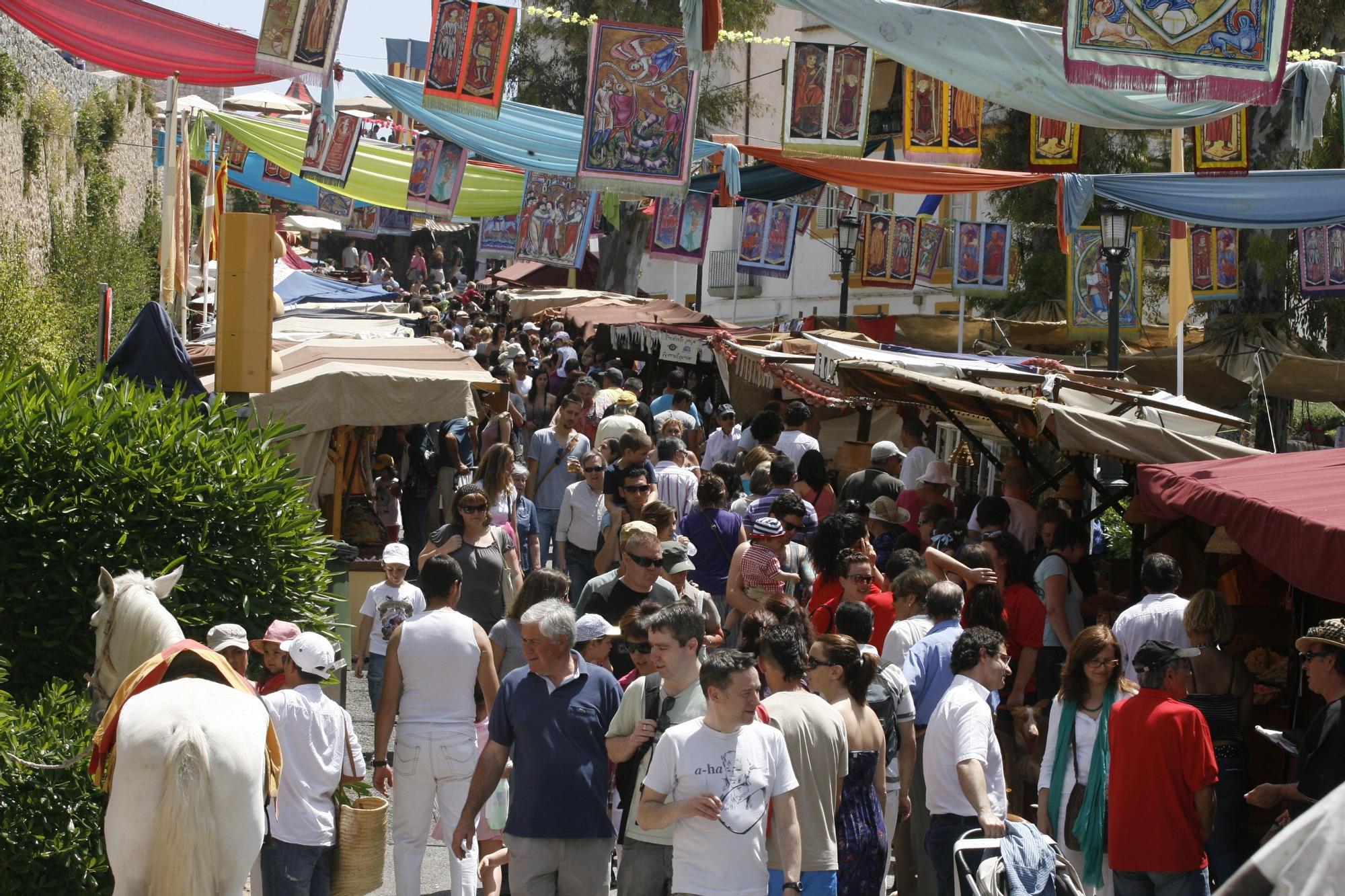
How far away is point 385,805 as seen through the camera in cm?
640

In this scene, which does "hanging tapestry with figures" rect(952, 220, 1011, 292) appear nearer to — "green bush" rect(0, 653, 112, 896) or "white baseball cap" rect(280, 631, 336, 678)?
"white baseball cap" rect(280, 631, 336, 678)

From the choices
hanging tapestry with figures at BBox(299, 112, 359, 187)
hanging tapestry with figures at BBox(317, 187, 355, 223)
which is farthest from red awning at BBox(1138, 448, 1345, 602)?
hanging tapestry with figures at BBox(317, 187, 355, 223)

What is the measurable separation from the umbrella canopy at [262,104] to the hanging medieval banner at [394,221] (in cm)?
886

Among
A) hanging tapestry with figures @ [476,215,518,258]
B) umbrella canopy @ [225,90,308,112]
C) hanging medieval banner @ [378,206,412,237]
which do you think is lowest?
hanging tapestry with figures @ [476,215,518,258]

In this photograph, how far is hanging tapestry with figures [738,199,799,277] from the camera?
21531 mm

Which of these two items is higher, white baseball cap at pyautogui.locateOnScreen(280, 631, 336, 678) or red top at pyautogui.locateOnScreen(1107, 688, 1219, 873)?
white baseball cap at pyautogui.locateOnScreen(280, 631, 336, 678)

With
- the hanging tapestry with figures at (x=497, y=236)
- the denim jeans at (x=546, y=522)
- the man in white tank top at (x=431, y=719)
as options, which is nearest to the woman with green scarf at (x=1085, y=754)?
the man in white tank top at (x=431, y=719)

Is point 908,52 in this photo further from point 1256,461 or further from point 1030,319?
point 1030,319

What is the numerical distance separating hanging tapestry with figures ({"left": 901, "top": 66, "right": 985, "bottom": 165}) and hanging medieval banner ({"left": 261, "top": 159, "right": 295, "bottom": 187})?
16537 millimetres

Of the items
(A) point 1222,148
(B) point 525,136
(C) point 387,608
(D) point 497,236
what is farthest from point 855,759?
(D) point 497,236

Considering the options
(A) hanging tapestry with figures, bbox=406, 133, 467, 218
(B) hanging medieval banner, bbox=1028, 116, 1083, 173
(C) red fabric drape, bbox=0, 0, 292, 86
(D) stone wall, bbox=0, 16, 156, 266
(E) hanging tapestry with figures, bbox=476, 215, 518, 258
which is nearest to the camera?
(C) red fabric drape, bbox=0, 0, 292, 86

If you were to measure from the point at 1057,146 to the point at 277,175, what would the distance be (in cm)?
1808

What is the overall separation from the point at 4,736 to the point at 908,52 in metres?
7.13

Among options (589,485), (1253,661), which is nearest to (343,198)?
(589,485)
